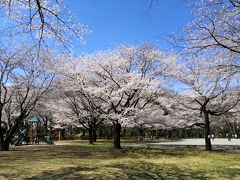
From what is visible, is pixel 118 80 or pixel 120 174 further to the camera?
pixel 118 80

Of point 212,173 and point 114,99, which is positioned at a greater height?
point 114,99

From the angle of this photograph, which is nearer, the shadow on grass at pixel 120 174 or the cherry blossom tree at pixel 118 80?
A: the shadow on grass at pixel 120 174

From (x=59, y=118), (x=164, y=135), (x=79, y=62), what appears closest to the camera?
(x=79, y=62)

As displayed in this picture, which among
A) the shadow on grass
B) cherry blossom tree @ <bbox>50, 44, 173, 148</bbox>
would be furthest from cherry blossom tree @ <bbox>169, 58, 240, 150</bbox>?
the shadow on grass

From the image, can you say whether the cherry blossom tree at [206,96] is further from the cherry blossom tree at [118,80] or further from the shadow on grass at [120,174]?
the shadow on grass at [120,174]

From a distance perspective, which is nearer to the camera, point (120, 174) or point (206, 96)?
point (120, 174)

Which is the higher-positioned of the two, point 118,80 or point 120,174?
point 118,80

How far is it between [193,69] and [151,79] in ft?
11.3

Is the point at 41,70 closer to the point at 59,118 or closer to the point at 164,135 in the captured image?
the point at 59,118

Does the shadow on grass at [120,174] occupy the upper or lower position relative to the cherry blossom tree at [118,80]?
lower

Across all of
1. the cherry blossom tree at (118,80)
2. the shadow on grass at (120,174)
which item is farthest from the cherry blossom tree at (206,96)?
the shadow on grass at (120,174)

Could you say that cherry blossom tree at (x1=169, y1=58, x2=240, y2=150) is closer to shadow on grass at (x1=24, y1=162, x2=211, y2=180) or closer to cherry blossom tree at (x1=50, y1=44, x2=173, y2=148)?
cherry blossom tree at (x1=50, y1=44, x2=173, y2=148)

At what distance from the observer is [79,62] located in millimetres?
27031

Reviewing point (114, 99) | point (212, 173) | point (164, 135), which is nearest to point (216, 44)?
point (212, 173)
